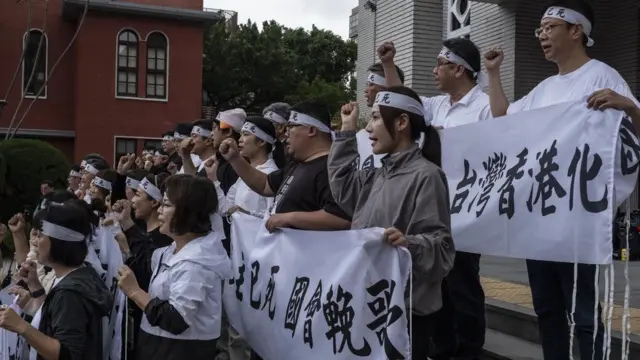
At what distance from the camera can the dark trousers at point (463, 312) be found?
4.40 metres

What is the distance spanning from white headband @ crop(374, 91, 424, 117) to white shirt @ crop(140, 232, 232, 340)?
1098mm

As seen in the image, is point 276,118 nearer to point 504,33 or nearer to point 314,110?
point 314,110

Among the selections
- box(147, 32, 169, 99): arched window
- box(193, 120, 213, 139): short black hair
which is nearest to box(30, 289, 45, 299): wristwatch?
box(193, 120, 213, 139): short black hair

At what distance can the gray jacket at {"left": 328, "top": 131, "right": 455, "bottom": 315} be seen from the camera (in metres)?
3.19

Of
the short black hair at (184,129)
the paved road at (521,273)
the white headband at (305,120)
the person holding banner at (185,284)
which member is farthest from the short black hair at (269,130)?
the paved road at (521,273)

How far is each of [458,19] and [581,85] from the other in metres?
8.16

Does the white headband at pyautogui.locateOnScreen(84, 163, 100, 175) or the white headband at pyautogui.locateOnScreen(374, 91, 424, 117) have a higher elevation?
the white headband at pyautogui.locateOnScreen(374, 91, 424, 117)

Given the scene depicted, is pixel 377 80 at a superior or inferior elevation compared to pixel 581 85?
superior

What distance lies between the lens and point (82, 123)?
79.9ft

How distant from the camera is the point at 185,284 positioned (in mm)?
3428

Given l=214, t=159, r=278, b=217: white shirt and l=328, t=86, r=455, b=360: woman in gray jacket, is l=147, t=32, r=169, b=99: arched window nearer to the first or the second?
l=214, t=159, r=278, b=217: white shirt

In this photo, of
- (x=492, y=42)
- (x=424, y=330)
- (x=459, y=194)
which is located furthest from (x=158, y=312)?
(x=492, y=42)

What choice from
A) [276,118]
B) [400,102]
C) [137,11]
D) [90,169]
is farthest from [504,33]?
[137,11]

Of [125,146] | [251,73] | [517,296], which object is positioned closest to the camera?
[517,296]
